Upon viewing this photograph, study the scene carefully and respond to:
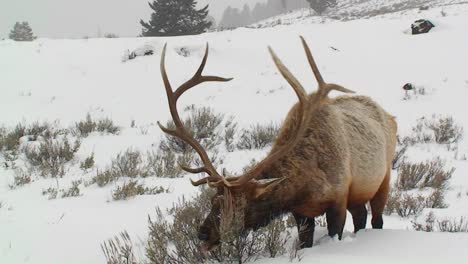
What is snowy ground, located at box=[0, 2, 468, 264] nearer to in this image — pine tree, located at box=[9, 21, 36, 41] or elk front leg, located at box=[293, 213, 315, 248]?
elk front leg, located at box=[293, 213, 315, 248]

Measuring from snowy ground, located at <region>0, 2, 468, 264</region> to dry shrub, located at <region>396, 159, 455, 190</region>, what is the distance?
170mm

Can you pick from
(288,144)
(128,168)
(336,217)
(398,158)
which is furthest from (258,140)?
(288,144)

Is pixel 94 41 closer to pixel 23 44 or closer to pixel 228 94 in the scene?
pixel 23 44

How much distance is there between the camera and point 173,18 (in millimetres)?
25891

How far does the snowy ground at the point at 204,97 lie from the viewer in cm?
339

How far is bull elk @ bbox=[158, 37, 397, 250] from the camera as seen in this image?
2896 millimetres

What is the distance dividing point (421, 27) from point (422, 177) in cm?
1098

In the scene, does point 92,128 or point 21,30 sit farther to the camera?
point 21,30

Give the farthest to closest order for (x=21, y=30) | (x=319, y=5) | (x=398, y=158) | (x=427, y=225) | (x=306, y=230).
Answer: (x=319, y=5)
(x=21, y=30)
(x=398, y=158)
(x=427, y=225)
(x=306, y=230)

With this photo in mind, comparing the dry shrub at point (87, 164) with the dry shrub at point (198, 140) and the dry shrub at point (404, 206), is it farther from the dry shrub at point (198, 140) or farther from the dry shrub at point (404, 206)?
the dry shrub at point (404, 206)

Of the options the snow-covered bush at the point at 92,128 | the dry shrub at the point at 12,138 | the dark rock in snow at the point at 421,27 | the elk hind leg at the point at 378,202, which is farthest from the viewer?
the dark rock in snow at the point at 421,27

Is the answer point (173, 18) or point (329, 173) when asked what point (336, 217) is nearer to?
point (329, 173)

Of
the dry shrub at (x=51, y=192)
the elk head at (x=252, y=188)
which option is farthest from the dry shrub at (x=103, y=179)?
the elk head at (x=252, y=188)

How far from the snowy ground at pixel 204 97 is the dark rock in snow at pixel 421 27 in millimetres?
297
